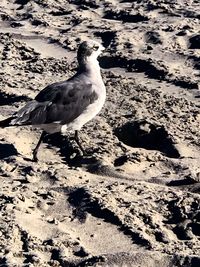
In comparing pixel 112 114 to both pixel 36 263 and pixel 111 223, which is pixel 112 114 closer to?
pixel 111 223

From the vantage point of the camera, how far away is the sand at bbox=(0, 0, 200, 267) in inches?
192

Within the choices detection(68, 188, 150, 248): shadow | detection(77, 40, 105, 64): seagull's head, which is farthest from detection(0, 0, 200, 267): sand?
detection(77, 40, 105, 64): seagull's head

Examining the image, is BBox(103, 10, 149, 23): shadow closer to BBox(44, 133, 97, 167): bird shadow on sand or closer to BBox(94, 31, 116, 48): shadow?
BBox(94, 31, 116, 48): shadow

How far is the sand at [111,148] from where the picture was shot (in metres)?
4.87

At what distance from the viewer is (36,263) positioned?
4.56 m

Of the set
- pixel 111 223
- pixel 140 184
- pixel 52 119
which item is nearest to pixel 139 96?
pixel 52 119

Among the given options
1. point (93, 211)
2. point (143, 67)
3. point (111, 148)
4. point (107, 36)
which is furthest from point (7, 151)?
point (107, 36)

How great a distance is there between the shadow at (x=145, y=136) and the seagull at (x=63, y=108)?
0.49m

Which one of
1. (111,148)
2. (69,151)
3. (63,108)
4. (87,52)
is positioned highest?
(87,52)

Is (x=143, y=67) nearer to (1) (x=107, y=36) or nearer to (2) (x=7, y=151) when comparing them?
(1) (x=107, y=36)

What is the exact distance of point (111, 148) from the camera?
6488 mm

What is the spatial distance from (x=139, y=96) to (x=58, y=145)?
1.46 meters

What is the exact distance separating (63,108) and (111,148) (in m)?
0.58

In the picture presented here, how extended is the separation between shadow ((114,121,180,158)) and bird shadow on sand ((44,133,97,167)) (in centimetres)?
49
